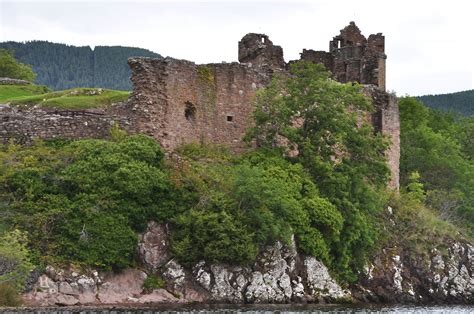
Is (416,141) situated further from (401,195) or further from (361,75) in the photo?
(401,195)

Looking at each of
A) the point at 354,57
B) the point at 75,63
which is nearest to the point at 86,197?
the point at 354,57

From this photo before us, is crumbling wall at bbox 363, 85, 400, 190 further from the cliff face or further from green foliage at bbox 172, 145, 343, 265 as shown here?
green foliage at bbox 172, 145, 343, 265

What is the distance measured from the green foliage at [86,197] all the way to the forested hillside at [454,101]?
10042 centimetres

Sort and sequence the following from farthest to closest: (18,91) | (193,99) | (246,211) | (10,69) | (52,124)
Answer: (10,69)
(18,91)
(193,99)
(52,124)
(246,211)

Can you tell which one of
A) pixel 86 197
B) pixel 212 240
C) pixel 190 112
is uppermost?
pixel 190 112

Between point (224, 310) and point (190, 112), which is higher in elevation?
point (190, 112)

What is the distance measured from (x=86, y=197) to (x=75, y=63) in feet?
268

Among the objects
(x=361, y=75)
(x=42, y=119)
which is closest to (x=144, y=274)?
(x=42, y=119)

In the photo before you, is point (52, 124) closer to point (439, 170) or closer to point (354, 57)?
point (354, 57)

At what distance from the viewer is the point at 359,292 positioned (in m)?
44.9

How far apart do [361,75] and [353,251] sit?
20939 mm

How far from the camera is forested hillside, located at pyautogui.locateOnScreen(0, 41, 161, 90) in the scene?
114312mm

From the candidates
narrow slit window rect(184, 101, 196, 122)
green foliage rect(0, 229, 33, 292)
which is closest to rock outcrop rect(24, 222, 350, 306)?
green foliage rect(0, 229, 33, 292)

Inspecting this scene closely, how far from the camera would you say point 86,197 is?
3919 centimetres
